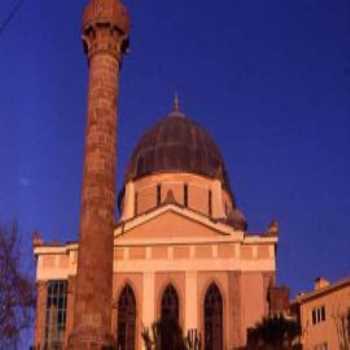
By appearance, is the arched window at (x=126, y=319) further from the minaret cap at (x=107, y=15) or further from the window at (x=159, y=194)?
the minaret cap at (x=107, y=15)

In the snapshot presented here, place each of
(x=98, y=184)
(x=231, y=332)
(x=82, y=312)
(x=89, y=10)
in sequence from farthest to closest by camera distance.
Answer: (x=231, y=332) → (x=89, y=10) → (x=98, y=184) → (x=82, y=312)

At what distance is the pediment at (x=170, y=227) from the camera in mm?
35469

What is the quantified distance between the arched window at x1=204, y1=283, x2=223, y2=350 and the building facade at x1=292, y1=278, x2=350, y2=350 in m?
3.30

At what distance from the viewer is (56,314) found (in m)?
35.0

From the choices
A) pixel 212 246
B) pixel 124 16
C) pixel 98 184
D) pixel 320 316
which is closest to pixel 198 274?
pixel 212 246

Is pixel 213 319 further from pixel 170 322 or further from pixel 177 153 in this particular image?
pixel 177 153

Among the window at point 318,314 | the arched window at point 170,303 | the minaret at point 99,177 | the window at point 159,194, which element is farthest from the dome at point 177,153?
the minaret at point 99,177

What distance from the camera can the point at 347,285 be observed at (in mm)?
33594

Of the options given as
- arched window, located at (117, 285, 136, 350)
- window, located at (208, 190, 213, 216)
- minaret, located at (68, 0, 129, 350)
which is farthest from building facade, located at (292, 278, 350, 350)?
minaret, located at (68, 0, 129, 350)

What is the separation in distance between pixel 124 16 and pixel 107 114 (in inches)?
155

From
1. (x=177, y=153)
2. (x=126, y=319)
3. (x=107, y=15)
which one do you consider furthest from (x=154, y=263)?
(x=107, y=15)

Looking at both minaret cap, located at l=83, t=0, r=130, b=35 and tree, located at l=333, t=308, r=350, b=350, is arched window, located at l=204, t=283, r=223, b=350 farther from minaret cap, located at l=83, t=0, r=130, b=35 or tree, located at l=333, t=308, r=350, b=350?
minaret cap, located at l=83, t=0, r=130, b=35

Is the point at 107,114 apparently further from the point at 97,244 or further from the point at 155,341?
the point at 155,341

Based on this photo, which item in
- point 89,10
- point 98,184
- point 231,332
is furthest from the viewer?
point 231,332
